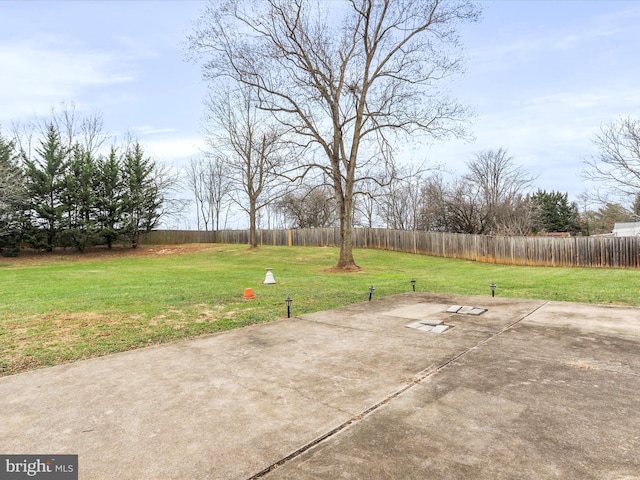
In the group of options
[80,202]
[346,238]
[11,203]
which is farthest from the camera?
[80,202]

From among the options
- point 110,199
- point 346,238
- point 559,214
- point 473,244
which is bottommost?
point 473,244

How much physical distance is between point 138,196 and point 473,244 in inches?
956

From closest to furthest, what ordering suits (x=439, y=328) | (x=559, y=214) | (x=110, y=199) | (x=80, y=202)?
1. (x=439, y=328)
2. (x=80, y=202)
3. (x=110, y=199)
4. (x=559, y=214)

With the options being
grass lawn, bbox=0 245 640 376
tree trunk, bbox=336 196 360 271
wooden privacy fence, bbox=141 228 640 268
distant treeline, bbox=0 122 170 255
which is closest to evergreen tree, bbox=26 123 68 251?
distant treeline, bbox=0 122 170 255

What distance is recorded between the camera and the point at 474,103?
12.3 metres

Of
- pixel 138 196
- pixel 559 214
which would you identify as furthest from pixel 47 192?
pixel 559 214

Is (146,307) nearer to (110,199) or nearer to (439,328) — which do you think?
(439,328)

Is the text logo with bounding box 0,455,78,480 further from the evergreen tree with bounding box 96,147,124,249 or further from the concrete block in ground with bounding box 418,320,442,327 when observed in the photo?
the evergreen tree with bounding box 96,147,124,249

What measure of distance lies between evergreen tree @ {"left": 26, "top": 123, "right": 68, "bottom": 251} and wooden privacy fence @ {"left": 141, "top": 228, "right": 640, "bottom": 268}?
7047 millimetres

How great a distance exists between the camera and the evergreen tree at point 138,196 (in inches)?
992

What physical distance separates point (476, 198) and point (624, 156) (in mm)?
12877

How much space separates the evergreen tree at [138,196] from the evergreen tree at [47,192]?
3860 mm

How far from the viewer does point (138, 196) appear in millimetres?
25719

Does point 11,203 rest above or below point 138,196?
below
